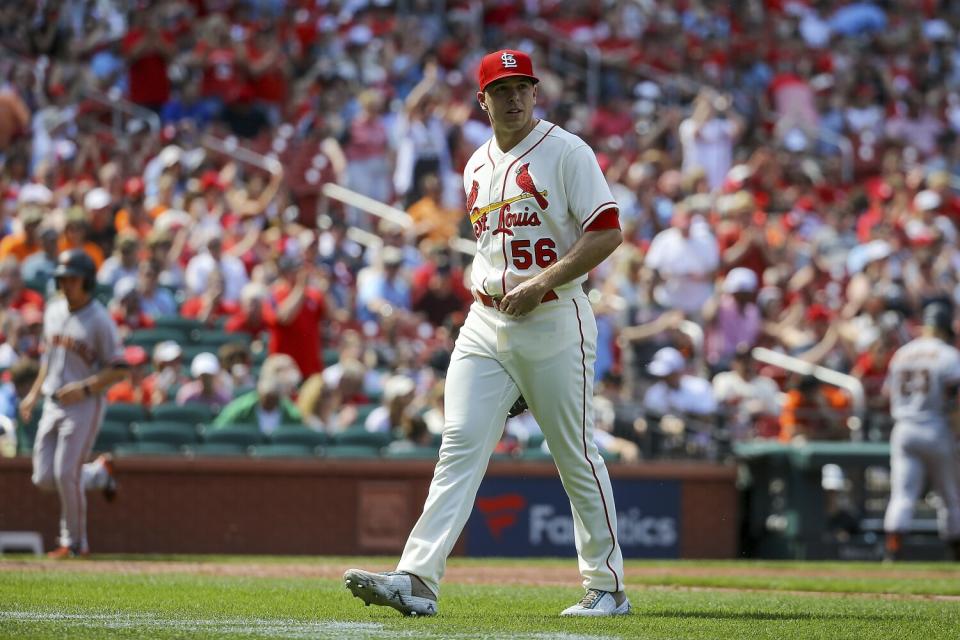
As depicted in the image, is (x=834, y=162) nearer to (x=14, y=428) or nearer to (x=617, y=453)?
(x=617, y=453)

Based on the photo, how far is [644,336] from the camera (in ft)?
49.2

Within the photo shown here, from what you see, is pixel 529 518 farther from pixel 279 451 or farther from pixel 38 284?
pixel 38 284

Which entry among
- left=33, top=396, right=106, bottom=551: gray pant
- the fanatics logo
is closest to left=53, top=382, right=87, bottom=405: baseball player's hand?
left=33, top=396, right=106, bottom=551: gray pant

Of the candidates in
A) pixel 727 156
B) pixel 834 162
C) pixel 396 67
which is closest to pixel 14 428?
pixel 396 67

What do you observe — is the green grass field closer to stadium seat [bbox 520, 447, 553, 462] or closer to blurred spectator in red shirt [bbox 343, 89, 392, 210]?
stadium seat [bbox 520, 447, 553, 462]

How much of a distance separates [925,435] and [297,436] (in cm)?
473

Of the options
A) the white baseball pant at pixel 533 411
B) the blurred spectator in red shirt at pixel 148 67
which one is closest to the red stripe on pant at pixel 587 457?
the white baseball pant at pixel 533 411

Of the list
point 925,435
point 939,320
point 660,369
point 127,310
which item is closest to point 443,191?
point 660,369

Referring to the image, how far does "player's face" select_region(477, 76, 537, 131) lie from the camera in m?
6.41

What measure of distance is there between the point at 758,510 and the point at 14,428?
5.84 m

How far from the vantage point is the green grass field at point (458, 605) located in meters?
5.77

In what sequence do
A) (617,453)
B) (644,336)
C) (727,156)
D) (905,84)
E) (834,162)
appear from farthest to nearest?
(905,84) < (834,162) < (727,156) < (644,336) < (617,453)

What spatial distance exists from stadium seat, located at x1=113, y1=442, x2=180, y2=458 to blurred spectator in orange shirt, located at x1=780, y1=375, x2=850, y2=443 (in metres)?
4.99

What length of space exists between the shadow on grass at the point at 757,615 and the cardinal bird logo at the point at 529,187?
5.53 ft
